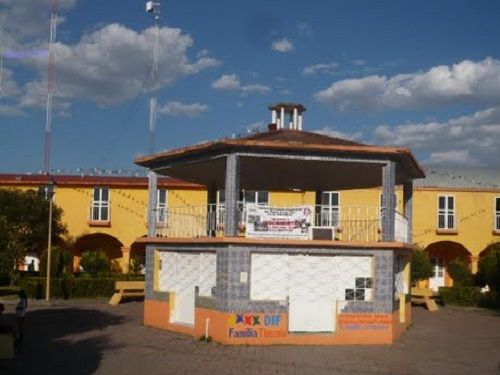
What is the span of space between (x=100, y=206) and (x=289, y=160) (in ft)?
77.7

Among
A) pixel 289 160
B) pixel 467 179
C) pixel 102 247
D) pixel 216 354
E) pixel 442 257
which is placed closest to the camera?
pixel 216 354

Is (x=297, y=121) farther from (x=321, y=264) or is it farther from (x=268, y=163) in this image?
(x=321, y=264)

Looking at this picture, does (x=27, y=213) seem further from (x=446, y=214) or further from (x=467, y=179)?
(x=467, y=179)

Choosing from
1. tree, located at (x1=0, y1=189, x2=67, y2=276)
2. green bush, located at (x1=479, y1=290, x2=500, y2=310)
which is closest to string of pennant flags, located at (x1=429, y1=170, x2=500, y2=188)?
green bush, located at (x1=479, y1=290, x2=500, y2=310)

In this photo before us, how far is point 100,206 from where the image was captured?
42344mm

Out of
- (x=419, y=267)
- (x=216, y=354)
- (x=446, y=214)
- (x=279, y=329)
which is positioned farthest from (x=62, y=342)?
(x=446, y=214)

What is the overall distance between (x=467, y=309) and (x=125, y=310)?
1554 centimetres

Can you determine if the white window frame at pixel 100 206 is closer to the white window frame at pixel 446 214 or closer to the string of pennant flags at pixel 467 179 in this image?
the white window frame at pixel 446 214

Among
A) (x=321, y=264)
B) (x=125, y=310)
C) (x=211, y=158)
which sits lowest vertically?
(x=125, y=310)

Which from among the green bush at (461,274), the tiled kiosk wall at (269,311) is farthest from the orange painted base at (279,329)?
the green bush at (461,274)

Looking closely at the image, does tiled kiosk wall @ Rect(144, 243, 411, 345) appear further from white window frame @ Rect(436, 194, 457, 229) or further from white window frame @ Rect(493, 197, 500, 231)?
white window frame @ Rect(493, 197, 500, 231)

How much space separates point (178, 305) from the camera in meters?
21.9

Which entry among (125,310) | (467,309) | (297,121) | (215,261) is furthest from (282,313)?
(467,309)

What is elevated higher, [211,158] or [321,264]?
[211,158]
